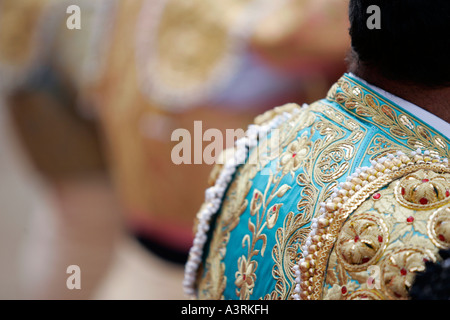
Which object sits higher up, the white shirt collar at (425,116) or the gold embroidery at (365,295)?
the white shirt collar at (425,116)

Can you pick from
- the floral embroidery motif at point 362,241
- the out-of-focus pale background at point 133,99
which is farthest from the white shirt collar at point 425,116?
the out-of-focus pale background at point 133,99

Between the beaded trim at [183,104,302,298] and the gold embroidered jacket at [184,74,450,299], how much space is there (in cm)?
1

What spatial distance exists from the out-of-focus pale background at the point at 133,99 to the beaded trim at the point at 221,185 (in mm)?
620

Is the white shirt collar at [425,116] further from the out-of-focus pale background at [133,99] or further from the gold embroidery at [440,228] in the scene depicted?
the out-of-focus pale background at [133,99]

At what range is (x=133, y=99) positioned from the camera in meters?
1.67

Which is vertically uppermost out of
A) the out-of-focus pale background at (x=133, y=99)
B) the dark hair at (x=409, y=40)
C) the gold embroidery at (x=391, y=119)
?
the dark hair at (x=409, y=40)

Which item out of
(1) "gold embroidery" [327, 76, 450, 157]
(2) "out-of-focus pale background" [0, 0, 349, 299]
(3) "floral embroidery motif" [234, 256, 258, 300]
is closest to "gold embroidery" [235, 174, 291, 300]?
(3) "floral embroidery motif" [234, 256, 258, 300]

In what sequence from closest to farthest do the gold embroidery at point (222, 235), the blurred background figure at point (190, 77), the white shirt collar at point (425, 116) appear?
the white shirt collar at point (425, 116) → the gold embroidery at point (222, 235) → the blurred background figure at point (190, 77)

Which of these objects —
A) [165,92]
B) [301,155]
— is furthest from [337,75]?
[301,155]

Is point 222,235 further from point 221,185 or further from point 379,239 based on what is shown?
point 379,239

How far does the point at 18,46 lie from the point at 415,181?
1.81 metres

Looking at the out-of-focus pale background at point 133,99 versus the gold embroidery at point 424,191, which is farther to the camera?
the out-of-focus pale background at point 133,99

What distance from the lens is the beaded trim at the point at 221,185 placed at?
78 centimetres
